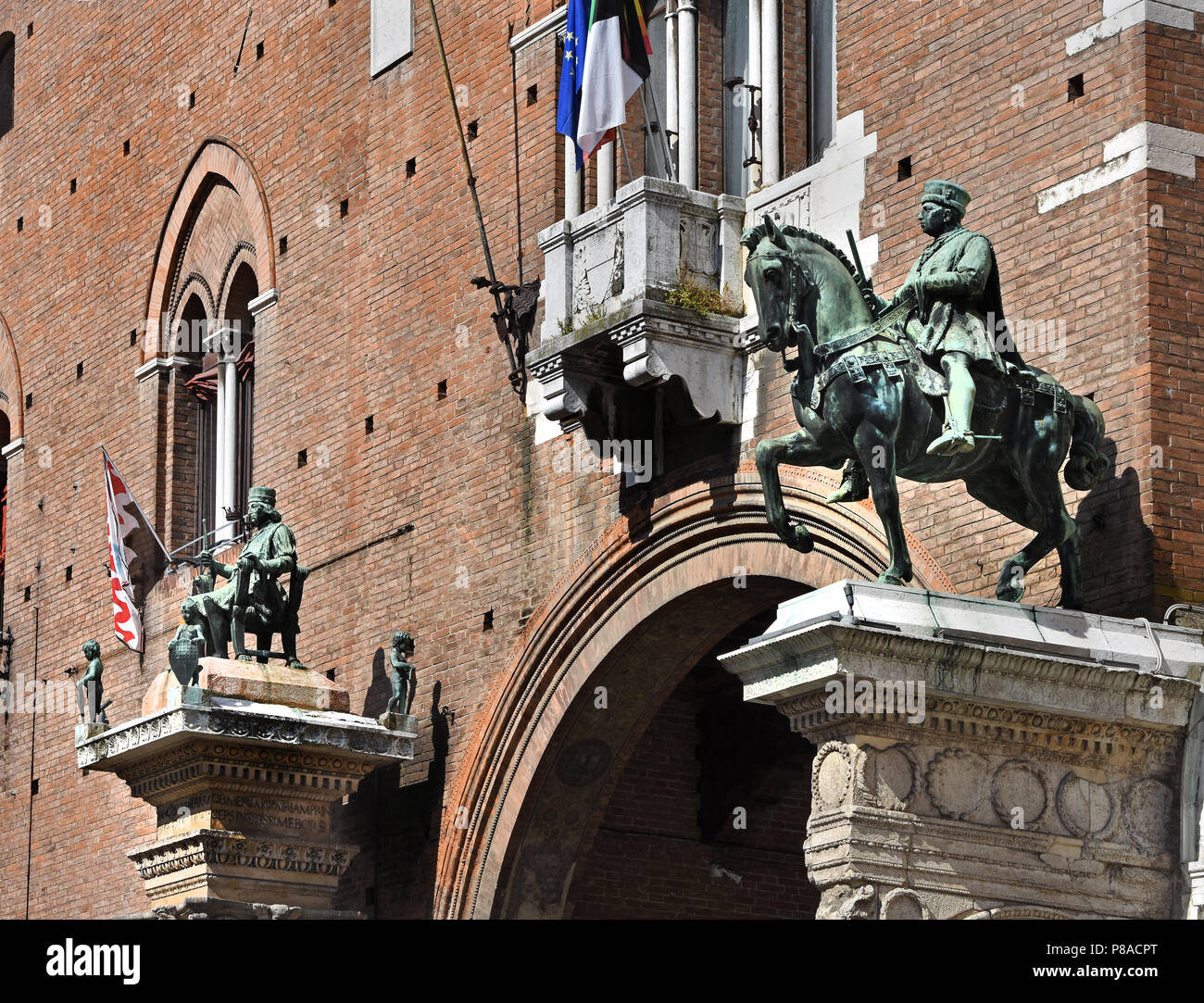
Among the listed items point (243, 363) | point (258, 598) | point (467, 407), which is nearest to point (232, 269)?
point (243, 363)

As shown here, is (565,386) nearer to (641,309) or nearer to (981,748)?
(641,309)

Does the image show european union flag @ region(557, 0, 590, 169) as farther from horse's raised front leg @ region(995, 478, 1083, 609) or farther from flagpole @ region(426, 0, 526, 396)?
horse's raised front leg @ region(995, 478, 1083, 609)

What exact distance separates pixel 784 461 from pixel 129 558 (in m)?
7.83

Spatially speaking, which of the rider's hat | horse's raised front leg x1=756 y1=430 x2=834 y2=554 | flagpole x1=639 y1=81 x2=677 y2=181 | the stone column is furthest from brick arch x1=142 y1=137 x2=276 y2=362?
the rider's hat

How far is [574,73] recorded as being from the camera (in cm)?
1239

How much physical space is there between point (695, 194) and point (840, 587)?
3930mm

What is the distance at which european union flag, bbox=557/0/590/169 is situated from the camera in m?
12.4

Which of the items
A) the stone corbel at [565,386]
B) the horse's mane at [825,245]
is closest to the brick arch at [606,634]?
the stone corbel at [565,386]

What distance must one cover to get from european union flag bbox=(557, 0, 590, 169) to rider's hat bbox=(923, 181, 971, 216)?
3.18 meters

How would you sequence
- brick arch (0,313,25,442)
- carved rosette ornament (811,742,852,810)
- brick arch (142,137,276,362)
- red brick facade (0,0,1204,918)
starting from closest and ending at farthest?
carved rosette ornament (811,742,852,810), red brick facade (0,0,1204,918), brick arch (142,137,276,362), brick arch (0,313,25,442)

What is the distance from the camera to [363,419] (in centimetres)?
1497

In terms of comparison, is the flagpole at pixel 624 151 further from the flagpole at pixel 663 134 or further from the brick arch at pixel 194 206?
the brick arch at pixel 194 206

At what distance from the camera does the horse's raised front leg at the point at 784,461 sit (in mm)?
9625

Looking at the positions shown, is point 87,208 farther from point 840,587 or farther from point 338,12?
point 840,587
